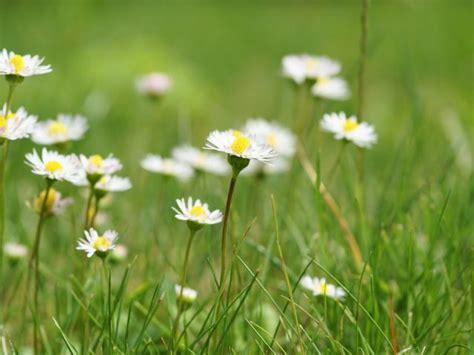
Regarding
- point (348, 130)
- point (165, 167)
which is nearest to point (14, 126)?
point (165, 167)

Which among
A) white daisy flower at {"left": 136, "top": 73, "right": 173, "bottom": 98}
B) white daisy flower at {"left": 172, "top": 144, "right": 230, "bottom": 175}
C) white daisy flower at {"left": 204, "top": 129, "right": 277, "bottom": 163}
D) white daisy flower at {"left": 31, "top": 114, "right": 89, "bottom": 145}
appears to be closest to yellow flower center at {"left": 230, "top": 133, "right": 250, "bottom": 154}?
white daisy flower at {"left": 204, "top": 129, "right": 277, "bottom": 163}

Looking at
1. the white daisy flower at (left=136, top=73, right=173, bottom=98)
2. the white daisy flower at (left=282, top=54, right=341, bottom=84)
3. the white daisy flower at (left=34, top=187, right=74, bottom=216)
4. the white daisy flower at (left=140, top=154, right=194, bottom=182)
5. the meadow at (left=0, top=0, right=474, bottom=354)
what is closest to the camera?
the meadow at (left=0, top=0, right=474, bottom=354)

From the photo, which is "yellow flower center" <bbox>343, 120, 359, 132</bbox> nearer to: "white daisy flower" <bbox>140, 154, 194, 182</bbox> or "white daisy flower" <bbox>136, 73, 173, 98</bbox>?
"white daisy flower" <bbox>140, 154, 194, 182</bbox>

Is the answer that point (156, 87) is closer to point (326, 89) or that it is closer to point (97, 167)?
point (326, 89)

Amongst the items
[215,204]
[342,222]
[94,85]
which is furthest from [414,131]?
[94,85]

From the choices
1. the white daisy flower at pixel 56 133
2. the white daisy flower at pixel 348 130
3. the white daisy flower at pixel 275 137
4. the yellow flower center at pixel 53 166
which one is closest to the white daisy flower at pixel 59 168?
the yellow flower center at pixel 53 166

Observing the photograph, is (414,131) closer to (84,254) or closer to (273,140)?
(273,140)

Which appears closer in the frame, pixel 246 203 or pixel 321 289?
pixel 321 289

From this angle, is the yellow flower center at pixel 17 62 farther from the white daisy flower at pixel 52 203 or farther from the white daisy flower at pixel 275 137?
the white daisy flower at pixel 275 137
